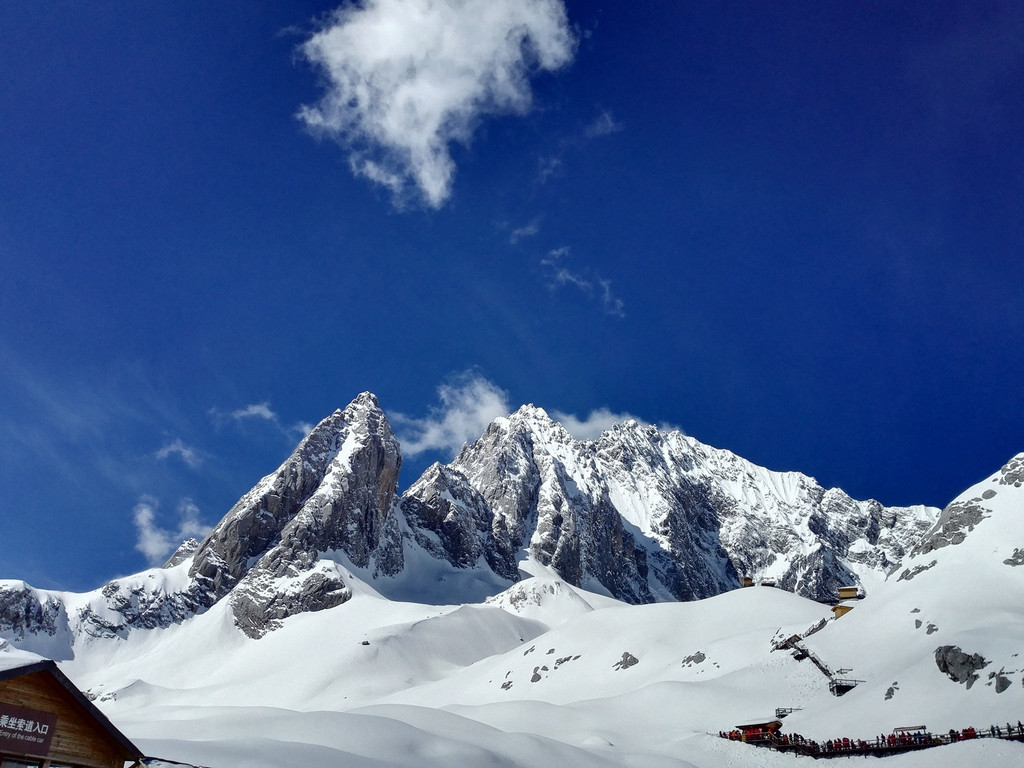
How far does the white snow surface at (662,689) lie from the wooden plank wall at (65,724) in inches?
22.6

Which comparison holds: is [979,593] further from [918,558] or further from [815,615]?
[815,615]

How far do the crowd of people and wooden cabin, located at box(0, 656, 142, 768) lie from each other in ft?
134

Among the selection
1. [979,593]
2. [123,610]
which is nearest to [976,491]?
[979,593]

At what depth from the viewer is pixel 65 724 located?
50.0 feet

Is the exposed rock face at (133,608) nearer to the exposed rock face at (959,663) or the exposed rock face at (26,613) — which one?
the exposed rock face at (26,613)

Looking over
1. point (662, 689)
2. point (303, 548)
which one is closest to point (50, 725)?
point (662, 689)

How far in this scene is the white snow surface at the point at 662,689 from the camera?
1608 inches

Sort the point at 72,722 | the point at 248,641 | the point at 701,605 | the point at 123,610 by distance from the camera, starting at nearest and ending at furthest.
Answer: the point at 72,722 < the point at 701,605 < the point at 248,641 < the point at 123,610

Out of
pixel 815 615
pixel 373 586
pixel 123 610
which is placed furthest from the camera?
pixel 373 586

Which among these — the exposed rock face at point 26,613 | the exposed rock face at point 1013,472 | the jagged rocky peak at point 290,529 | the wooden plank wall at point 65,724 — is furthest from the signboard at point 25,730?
the exposed rock face at point 26,613

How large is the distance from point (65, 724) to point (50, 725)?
410 mm

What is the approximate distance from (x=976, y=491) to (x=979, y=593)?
17116 mm

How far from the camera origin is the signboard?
46.3 feet

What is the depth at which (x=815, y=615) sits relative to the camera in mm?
84250
